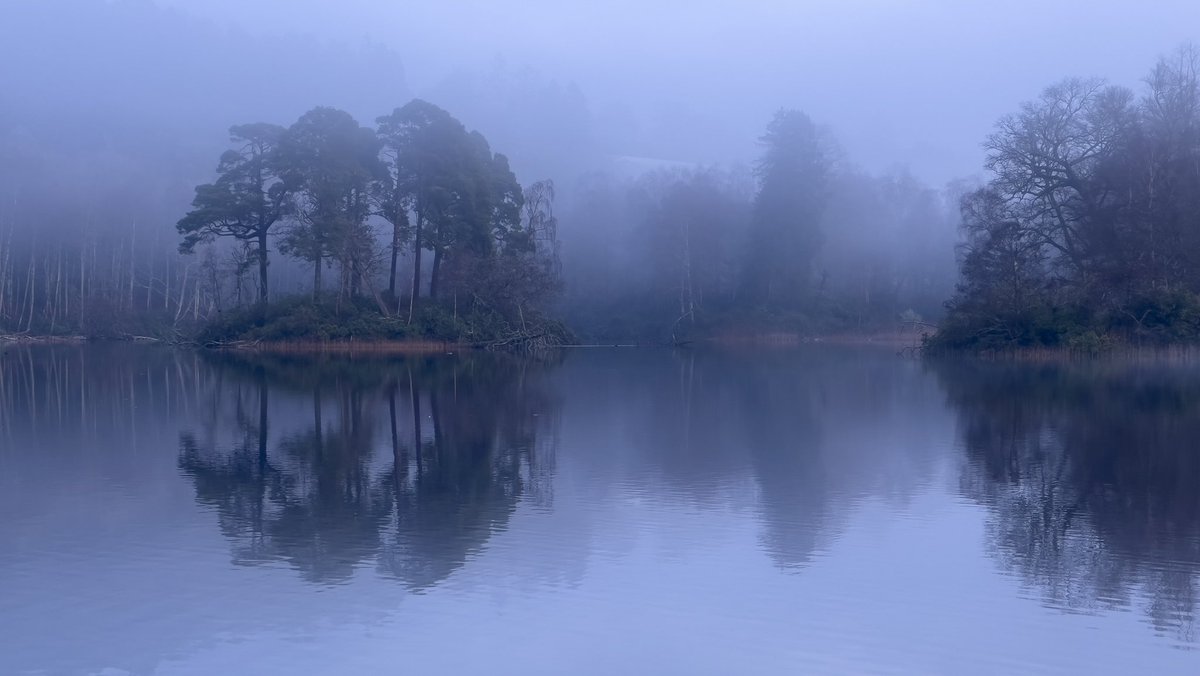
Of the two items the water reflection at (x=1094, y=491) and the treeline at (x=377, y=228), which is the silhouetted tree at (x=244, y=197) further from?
the water reflection at (x=1094, y=491)

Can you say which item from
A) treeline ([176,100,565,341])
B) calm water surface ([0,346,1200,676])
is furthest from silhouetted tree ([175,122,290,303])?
calm water surface ([0,346,1200,676])

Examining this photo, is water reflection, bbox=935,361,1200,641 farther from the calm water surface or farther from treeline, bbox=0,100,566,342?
treeline, bbox=0,100,566,342

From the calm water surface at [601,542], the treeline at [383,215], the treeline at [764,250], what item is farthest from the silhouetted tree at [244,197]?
the calm water surface at [601,542]

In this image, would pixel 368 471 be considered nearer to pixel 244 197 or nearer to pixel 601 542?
pixel 601 542

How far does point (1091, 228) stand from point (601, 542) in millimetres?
30875

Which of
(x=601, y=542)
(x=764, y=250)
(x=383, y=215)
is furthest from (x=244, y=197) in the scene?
(x=601, y=542)

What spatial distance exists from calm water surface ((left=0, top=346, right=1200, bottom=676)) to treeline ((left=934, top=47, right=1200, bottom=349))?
16.2 meters

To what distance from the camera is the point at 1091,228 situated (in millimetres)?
33969

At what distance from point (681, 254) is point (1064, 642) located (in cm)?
5090

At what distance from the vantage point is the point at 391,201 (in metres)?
44.9

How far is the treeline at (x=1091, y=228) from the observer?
3175 cm

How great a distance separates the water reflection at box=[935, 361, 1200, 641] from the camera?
689 cm

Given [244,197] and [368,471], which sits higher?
[244,197]

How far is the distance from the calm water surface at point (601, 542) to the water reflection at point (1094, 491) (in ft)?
0.15
